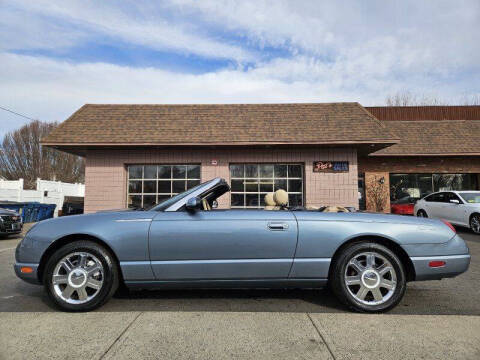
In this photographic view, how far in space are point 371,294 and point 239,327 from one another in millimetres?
1414

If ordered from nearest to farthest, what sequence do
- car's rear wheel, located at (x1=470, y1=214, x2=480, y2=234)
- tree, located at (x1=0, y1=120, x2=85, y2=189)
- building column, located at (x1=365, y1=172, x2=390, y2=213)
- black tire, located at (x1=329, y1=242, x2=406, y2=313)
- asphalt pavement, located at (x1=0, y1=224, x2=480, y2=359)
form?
asphalt pavement, located at (x1=0, y1=224, x2=480, y2=359) < black tire, located at (x1=329, y1=242, x2=406, y2=313) < car's rear wheel, located at (x1=470, y1=214, x2=480, y2=234) < building column, located at (x1=365, y1=172, x2=390, y2=213) < tree, located at (x1=0, y1=120, x2=85, y2=189)

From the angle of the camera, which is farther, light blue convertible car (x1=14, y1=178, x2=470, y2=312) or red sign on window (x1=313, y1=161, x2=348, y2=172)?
red sign on window (x1=313, y1=161, x2=348, y2=172)

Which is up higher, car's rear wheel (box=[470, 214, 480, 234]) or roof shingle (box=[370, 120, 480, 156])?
roof shingle (box=[370, 120, 480, 156])

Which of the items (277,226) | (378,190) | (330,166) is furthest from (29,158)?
(277,226)

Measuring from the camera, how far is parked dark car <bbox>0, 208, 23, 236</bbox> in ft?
30.1

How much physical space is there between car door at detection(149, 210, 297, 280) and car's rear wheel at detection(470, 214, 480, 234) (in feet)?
31.1

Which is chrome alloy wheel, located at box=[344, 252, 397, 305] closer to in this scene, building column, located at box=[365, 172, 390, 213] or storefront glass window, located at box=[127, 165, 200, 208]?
storefront glass window, located at box=[127, 165, 200, 208]

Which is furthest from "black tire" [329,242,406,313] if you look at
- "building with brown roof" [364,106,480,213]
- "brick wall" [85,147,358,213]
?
"building with brown roof" [364,106,480,213]

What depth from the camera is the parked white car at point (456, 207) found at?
383 inches

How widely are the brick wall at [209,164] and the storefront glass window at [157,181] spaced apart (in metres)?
0.30

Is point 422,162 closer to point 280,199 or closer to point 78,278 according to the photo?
point 280,199

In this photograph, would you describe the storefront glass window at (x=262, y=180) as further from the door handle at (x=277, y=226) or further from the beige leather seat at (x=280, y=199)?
the door handle at (x=277, y=226)

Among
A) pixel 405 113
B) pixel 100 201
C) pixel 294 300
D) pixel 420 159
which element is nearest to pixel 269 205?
pixel 294 300

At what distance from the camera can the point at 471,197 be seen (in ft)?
33.5
